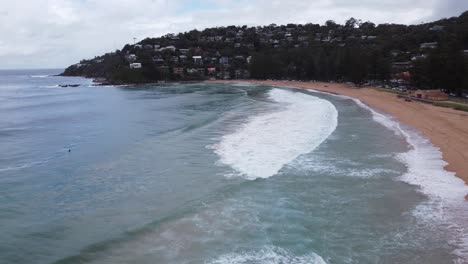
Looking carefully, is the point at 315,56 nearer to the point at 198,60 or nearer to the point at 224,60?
the point at 224,60

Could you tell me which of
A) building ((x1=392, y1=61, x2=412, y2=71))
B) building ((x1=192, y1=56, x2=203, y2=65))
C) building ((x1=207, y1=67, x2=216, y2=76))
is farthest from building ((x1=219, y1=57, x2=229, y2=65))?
building ((x1=392, y1=61, x2=412, y2=71))

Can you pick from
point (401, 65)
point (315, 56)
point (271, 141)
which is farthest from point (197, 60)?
point (271, 141)

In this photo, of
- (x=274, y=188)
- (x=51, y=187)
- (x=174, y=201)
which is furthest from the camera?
(x=51, y=187)

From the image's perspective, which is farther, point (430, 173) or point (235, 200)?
point (430, 173)

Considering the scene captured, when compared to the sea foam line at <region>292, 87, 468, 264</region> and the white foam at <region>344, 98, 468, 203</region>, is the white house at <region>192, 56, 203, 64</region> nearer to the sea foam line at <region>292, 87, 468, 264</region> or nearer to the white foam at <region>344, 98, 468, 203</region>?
the white foam at <region>344, 98, 468, 203</region>

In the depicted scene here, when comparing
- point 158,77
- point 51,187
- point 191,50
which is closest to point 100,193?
point 51,187

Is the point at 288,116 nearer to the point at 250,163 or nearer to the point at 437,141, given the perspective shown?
the point at 437,141
